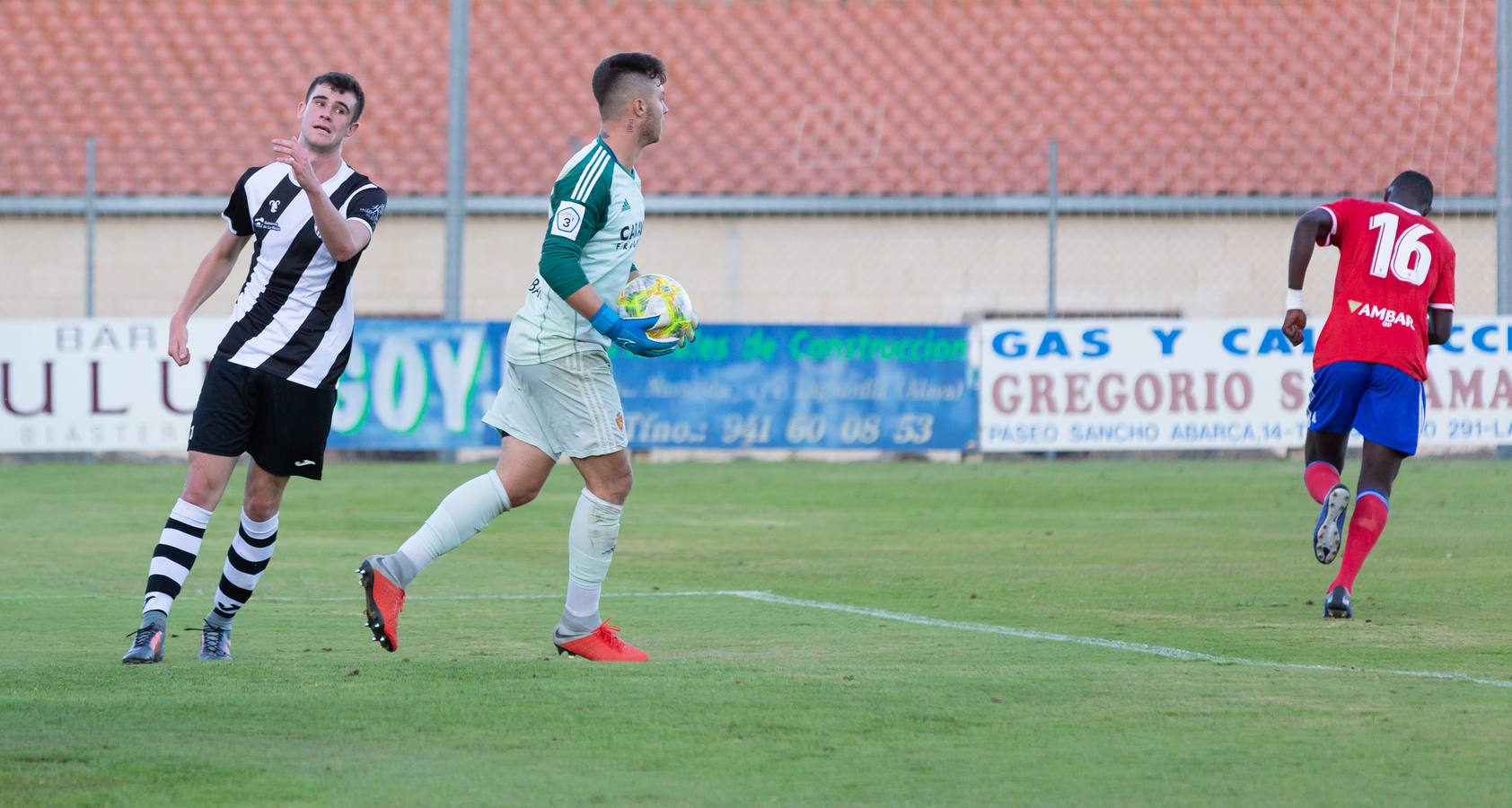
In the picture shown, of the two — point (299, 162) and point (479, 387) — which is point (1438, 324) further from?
point (479, 387)

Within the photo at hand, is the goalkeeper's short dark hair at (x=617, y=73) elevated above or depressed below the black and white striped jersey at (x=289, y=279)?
above

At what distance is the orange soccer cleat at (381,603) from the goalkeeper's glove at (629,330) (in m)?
1.02

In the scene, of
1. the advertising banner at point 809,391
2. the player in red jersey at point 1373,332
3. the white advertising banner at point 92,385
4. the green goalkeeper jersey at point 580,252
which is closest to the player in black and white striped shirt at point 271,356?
the green goalkeeper jersey at point 580,252

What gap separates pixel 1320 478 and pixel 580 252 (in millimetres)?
3486

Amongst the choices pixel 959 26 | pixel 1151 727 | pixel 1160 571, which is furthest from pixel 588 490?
pixel 959 26

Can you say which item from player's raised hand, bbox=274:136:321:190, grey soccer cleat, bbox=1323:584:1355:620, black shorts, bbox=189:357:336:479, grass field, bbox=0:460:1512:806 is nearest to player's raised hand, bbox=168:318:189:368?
black shorts, bbox=189:357:336:479

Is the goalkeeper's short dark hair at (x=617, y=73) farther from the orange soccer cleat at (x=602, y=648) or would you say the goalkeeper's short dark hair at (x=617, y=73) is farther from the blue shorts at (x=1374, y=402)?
the blue shorts at (x=1374, y=402)

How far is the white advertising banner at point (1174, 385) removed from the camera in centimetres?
1795

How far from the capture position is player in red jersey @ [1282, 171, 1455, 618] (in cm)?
806

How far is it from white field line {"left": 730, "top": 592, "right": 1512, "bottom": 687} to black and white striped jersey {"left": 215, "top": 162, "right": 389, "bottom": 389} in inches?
96.0

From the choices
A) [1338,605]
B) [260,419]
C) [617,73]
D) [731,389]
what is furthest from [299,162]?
[731,389]

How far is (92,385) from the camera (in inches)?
683

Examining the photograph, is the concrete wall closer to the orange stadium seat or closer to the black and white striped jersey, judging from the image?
the orange stadium seat

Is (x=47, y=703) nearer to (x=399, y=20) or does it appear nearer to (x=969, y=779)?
(x=969, y=779)
